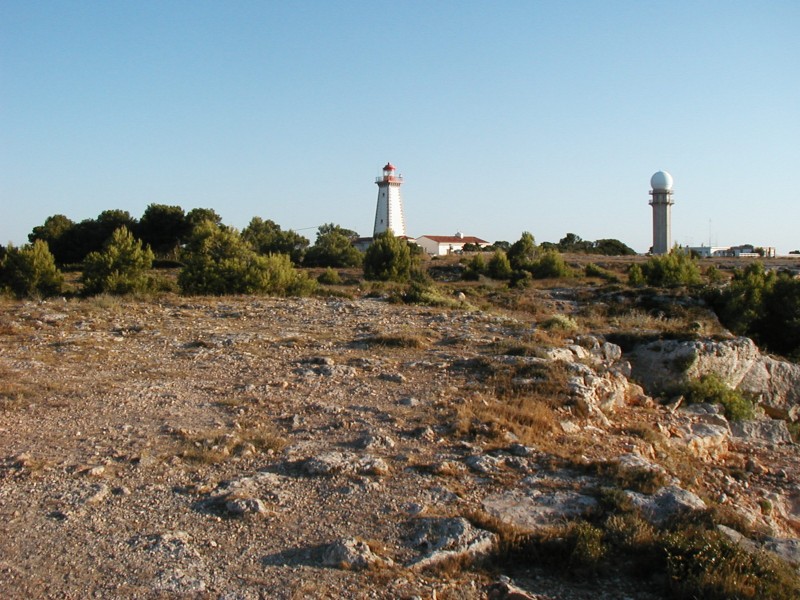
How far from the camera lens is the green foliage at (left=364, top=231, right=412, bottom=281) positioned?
114 ft

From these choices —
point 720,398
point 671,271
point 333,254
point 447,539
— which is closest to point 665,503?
point 447,539

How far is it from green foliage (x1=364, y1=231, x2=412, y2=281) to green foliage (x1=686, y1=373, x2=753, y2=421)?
2337cm

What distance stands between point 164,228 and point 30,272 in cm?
2509

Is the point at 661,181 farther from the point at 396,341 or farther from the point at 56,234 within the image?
the point at 396,341

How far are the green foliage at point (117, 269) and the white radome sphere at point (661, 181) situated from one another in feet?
161

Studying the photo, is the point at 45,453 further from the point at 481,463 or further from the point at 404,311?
the point at 404,311

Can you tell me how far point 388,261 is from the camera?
35.3 meters

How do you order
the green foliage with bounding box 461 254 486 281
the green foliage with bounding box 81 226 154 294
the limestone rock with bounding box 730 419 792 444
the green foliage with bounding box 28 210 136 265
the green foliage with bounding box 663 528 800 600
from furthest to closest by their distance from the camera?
the green foliage with bounding box 28 210 136 265, the green foliage with bounding box 461 254 486 281, the green foliage with bounding box 81 226 154 294, the limestone rock with bounding box 730 419 792 444, the green foliage with bounding box 663 528 800 600

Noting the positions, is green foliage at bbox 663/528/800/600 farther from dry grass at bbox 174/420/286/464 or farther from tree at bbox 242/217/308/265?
tree at bbox 242/217/308/265

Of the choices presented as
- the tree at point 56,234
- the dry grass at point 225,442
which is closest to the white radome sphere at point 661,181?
the tree at point 56,234

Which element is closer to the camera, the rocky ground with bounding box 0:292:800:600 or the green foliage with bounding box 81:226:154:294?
the rocky ground with bounding box 0:292:800:600

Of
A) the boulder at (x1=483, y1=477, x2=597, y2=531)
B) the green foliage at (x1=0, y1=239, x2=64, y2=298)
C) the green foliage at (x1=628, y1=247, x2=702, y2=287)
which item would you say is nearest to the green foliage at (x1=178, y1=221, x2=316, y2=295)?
the green foliage at (x1=0, y1=239, x2=64, y2=298)

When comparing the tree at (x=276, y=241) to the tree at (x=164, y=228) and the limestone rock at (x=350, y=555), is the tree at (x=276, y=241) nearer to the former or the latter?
the tree at (x=164, y=228)

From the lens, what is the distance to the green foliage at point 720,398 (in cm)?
1069
